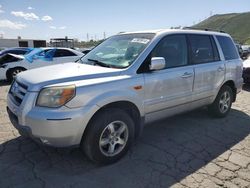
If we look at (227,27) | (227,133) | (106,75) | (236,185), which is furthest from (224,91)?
(227,27)

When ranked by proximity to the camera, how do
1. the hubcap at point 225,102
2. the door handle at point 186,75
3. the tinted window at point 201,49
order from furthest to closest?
1. the hubcap at point 225,102
2. the tinted window at point 201,49
3. the door handle at point 186,75

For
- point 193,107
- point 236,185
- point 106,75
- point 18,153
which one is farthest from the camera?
point 193,107

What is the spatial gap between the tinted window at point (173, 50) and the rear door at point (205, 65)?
20cm

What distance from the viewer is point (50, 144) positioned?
3.10 m

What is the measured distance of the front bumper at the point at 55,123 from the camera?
2971mm

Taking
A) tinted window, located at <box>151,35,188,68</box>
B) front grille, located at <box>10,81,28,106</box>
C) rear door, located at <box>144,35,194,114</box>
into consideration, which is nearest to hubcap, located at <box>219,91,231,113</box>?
rear door, located at <box>144,35,194,114</box>

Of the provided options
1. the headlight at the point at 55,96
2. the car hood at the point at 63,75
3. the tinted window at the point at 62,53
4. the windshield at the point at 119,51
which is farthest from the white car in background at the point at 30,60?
the headlight at the point at 55,96

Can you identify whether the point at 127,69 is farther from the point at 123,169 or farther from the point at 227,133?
the point at 227,133

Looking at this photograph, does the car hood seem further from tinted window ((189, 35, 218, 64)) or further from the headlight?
tinted window ((189, 35, 218, 64))

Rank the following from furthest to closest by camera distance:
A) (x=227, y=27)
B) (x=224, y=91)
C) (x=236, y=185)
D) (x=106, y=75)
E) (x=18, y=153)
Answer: (x=227, y=27), (x=224, y=91), (x=18, y=153), (x=106, y=75), (x=236, y=185)

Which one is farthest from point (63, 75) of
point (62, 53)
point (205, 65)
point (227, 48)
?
point (62, 53)

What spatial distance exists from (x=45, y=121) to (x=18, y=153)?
124cm

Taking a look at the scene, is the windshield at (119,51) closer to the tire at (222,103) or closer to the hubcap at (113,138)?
the hubcap at (113,138)

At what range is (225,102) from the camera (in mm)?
5699
